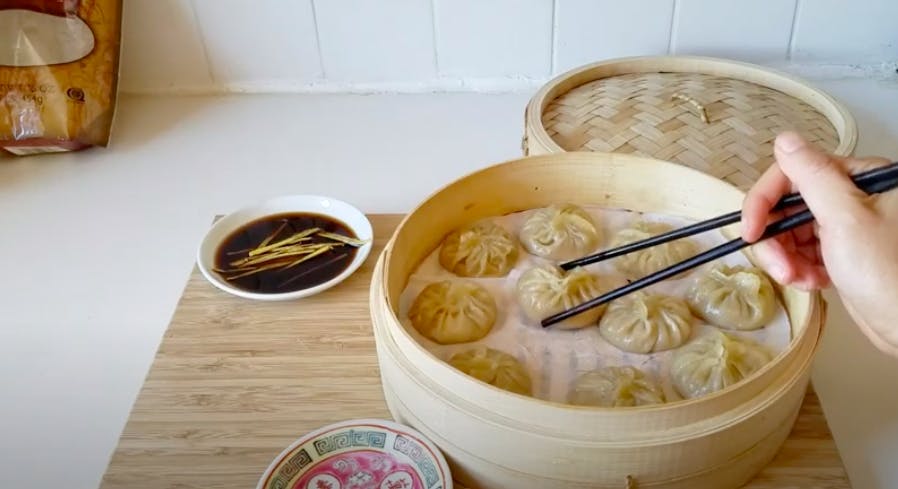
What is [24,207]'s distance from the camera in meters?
1.77

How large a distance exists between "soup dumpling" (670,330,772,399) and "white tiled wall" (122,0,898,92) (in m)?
1.02

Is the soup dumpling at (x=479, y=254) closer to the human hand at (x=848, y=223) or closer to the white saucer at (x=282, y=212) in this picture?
the white saucer at (x=282, y=212)

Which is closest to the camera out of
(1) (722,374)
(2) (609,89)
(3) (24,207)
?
(1) (722,374)

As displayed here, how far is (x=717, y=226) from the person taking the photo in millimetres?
1015

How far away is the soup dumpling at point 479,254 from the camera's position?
4.22 feet

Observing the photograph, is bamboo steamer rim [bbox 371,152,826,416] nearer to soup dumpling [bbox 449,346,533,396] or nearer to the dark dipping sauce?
soup dumpling [bbox 449,346,533,396]

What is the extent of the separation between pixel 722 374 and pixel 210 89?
5.04 ft

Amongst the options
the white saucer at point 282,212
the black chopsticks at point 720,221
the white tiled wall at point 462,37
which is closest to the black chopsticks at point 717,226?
the black chopsticks at point 720,221

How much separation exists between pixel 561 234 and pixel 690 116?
15.0 inches

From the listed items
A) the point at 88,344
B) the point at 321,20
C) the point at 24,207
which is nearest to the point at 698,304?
the point at 88,344

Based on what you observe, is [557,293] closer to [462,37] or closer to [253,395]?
[253,395]

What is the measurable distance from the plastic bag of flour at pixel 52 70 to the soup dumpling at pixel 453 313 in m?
1.09

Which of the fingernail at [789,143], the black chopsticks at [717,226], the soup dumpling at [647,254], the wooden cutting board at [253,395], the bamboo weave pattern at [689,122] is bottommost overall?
the wooden cutting board at [253,395]

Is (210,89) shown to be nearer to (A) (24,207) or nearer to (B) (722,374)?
(A) (24,207)
